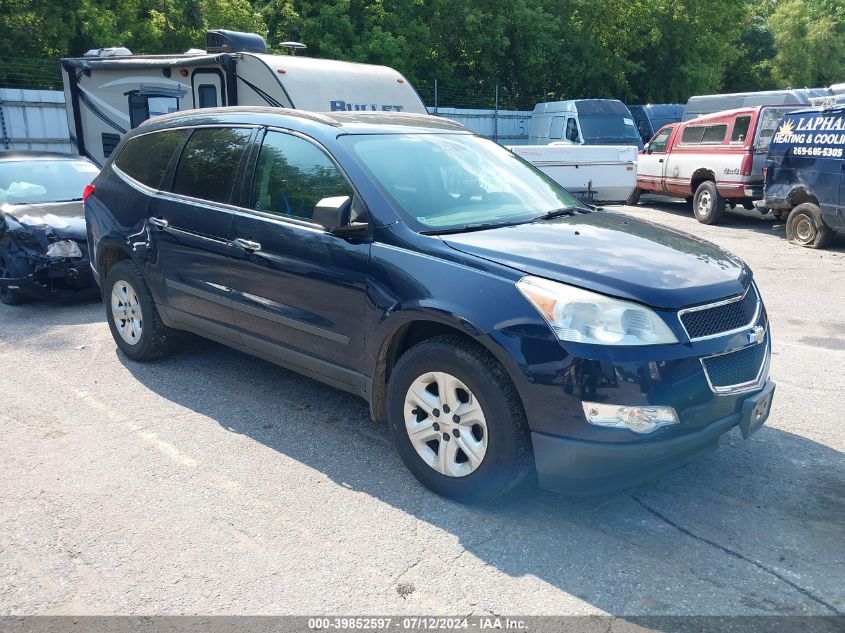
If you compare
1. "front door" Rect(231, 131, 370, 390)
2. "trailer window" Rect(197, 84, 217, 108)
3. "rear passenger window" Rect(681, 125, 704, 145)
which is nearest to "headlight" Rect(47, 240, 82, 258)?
"trailer window" Rect(197, 84, 217, 108)

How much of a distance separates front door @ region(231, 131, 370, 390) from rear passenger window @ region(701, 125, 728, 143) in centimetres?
1209

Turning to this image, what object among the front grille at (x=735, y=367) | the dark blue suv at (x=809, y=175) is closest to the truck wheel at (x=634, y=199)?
the dark blue suv at (x=809, y=175)

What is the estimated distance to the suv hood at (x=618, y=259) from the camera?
11.3 feet

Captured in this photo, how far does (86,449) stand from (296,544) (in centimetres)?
170

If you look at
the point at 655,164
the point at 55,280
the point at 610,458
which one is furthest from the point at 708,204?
the point at 610,458

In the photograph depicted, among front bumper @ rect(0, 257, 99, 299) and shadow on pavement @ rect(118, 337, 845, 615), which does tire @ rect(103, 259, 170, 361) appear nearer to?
shadow on pavement @ rect(118, 337, 845, 615)

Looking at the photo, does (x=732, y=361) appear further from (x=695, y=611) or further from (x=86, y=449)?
(x=86, y=449)

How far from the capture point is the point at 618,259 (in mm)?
3699

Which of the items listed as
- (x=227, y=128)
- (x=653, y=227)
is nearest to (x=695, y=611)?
(x=653, y=227)

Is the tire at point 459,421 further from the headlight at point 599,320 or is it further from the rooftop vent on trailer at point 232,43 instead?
the rooftop vent on trailer at point 232,43

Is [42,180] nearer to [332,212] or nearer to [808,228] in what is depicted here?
[332,212]

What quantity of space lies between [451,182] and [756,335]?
1867 mm

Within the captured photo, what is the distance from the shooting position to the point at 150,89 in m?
11.2

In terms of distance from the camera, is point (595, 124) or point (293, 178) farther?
point (595, 124)
